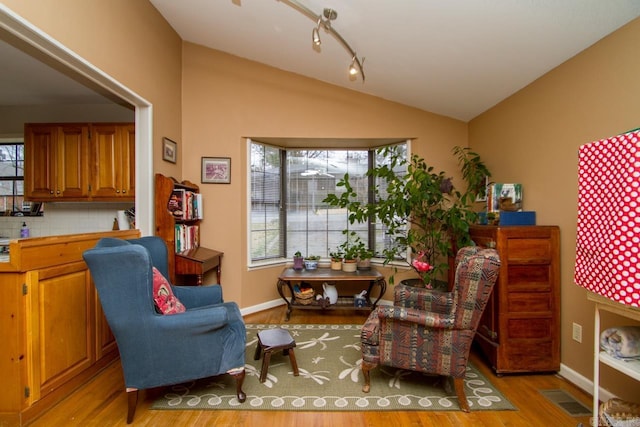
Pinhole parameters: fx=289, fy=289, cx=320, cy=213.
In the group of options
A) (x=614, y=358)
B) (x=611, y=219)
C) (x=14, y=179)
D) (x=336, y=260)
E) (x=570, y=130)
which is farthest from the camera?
(x=336, y=260)

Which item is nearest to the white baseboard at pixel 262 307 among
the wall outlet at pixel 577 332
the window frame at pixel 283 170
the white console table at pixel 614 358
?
the window frame at pixel 283 170

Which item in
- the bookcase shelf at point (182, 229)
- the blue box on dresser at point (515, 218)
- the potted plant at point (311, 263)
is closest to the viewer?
the blue box on dresser at point (515, 218)

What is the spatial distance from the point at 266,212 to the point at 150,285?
7.47 feet

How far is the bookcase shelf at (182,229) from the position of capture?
2.62m

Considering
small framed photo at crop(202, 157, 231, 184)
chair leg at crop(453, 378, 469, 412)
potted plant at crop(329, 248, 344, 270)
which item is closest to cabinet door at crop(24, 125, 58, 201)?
small framed photo at crop(202, 157, 231, 184)

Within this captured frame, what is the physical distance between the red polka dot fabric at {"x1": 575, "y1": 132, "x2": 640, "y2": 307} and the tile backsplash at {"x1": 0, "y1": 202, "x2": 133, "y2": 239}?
3.81 m

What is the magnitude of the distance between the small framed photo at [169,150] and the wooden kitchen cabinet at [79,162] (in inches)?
10.7

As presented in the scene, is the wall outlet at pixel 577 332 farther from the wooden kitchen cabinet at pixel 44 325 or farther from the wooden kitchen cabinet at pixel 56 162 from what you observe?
the wooden kitchen cabinet at pixel 56 162

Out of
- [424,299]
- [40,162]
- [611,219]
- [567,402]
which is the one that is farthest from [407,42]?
[40,162]

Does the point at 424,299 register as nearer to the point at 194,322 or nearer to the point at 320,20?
the point at 194,322

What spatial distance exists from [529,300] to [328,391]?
5.31 feet

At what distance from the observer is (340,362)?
236 cm

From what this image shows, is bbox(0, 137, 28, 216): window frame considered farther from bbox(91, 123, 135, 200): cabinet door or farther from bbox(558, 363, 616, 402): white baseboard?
bbox(558, 363, 616, 402): white baseboard

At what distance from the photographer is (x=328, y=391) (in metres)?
1.97
